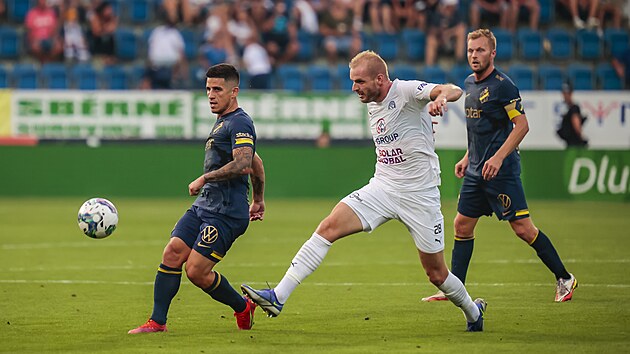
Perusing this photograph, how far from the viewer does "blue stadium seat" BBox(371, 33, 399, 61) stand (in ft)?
87.4

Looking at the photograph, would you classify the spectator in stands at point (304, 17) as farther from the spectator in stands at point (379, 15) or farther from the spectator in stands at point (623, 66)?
the spectator in stands at point (623, 66)

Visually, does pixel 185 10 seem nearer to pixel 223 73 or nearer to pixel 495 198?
pixel 495 198

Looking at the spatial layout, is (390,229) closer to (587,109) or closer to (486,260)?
(486,260)

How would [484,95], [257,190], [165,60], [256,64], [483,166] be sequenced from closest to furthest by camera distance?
[257,190] < [483,166] < [484,95] < [256,64] < [165,60]

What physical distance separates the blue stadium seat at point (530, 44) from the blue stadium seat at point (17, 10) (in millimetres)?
11656

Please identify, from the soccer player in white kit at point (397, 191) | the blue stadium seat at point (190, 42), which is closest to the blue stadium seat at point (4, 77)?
the blue stadium seat at point (190, 42)

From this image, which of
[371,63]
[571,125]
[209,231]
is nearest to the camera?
[371,63]

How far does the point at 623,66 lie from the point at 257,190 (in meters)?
18.4

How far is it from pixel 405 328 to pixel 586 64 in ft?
62.2

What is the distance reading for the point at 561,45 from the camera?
26.8m

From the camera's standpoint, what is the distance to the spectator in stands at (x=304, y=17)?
26656 millimetres

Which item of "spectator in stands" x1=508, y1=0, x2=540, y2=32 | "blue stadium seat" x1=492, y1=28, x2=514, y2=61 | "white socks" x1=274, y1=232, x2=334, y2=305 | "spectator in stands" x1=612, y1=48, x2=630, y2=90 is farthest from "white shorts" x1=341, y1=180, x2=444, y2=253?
"spectator in stands" x1=508, y1=0, x2=540, y2=32

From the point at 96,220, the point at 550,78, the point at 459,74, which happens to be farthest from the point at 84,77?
the point at 96,220

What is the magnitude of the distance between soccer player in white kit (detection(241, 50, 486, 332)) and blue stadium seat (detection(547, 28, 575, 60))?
18768 mm
